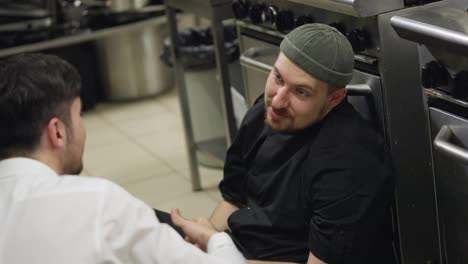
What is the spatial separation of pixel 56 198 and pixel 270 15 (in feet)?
3.51

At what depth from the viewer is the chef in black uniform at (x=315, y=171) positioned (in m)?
1.48

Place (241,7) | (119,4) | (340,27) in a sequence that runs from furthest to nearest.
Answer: (119,4)
(241,7)
(340,27)

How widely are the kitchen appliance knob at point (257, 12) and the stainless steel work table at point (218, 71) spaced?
12.9 inches

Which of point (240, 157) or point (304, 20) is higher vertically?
point (304, 20)

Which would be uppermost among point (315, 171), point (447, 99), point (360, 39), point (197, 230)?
point (360, 39)

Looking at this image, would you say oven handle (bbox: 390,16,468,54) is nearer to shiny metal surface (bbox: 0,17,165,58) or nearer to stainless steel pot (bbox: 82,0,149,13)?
stainless steel pot (bbox: 82,0,149,13)

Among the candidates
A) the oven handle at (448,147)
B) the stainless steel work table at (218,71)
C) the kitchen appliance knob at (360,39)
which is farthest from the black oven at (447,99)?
the stainless steel work table at (218,71)

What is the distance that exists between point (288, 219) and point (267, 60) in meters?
→ 0.67

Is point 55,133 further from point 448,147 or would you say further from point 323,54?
point 448,147

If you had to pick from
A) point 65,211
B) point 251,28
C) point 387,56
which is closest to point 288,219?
point 387,56

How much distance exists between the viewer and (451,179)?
159 centimetres

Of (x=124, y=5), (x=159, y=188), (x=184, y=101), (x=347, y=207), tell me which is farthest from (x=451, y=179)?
(x=124, y=5)

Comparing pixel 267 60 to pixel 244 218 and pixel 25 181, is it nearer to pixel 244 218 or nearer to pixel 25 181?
pixel 244 218

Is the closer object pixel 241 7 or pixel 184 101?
pixel 241 7
